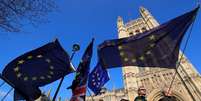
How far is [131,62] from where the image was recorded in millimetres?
7070

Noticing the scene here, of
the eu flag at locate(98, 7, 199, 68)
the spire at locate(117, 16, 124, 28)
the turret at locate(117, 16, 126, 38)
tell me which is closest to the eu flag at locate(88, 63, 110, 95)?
the eu flag at locate(98, 7, 199, 68)

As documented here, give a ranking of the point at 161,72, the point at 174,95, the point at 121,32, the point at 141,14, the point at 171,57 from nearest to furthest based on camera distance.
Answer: the point at 171,57 → the point at 174,95 → the point at 161,72 → the point at 121,32 → the point at 141,14

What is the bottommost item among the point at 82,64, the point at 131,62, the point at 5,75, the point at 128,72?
the point at 131,62

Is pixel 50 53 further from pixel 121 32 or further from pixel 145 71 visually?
pixel 121 32

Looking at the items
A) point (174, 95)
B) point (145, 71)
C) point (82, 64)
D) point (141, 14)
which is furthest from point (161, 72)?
point (82, 64)

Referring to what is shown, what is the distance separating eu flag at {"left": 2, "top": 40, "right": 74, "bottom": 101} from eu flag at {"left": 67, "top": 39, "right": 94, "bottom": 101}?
1.44ft

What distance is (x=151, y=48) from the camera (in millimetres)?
7102

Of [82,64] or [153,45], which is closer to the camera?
[153,45]

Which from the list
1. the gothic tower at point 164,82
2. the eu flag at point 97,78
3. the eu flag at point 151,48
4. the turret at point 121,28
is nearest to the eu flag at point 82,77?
the eu flag at point 97,78

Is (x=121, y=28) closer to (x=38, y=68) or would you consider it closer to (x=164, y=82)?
(x=164, y=82)

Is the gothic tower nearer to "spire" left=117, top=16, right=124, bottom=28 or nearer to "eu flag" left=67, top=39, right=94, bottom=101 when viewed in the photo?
"spire" left=117, top=16, right=124, bottom=28

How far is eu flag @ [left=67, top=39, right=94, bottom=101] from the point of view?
23.4ft

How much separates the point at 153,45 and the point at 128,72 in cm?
2538

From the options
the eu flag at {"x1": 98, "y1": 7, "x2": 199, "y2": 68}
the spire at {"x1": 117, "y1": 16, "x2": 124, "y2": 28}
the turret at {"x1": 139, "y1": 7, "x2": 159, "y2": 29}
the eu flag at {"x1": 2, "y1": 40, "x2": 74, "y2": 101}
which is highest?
the spire at {"x1": 117, "y1": 16, "x2": 124, "y2": 28}
